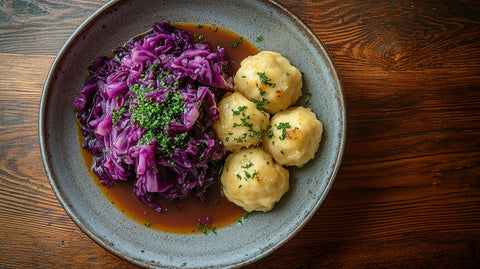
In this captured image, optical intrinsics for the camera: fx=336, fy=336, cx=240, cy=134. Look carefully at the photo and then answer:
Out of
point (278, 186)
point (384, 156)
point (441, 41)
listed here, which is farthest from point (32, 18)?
point (441, 41)

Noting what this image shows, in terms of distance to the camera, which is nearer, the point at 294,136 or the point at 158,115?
the point at 158,115

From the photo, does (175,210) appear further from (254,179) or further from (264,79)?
(264,79)

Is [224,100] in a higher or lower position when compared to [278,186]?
higher

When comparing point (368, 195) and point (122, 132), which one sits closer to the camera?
point (122, 132)

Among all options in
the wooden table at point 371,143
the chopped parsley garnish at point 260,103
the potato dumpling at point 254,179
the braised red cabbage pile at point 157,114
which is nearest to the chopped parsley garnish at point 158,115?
the braised red cabbage pile at point 157,114

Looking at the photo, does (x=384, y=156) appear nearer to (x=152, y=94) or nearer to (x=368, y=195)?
(x=368, y=195)

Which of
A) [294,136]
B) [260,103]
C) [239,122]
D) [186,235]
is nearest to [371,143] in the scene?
[294,136]
